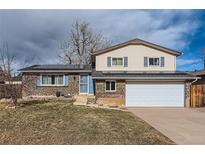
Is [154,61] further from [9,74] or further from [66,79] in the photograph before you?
[9,74]

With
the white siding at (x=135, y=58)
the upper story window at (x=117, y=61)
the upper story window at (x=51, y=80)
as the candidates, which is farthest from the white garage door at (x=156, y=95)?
the upper story window at (x=51, y=80)

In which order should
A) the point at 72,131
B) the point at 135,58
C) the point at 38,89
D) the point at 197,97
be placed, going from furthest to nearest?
the point at 135,58
the point at 38,89
the point at 197,97
the point at 72,131

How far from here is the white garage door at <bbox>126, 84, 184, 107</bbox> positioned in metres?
22.6

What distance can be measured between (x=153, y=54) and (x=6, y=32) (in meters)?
15.3

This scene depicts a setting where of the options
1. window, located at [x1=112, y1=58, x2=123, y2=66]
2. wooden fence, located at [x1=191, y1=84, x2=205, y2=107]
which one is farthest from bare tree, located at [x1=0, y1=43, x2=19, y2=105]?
wooden fence, located at [x1=191, y1=84, x2=205, y2=107]

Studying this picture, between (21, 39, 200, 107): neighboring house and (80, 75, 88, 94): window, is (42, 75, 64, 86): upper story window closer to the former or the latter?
(21, 39, 200, 107): neighboring house

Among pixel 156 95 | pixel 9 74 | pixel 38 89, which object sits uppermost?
pixel 9 74

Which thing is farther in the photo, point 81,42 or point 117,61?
point 81,42

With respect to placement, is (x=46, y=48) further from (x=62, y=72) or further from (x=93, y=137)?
(x=93, y=137)

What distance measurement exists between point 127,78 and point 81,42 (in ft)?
66.3

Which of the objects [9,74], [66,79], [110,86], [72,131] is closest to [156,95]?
[110,86]

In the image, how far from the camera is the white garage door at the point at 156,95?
22641mm

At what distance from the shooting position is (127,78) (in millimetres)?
22719
